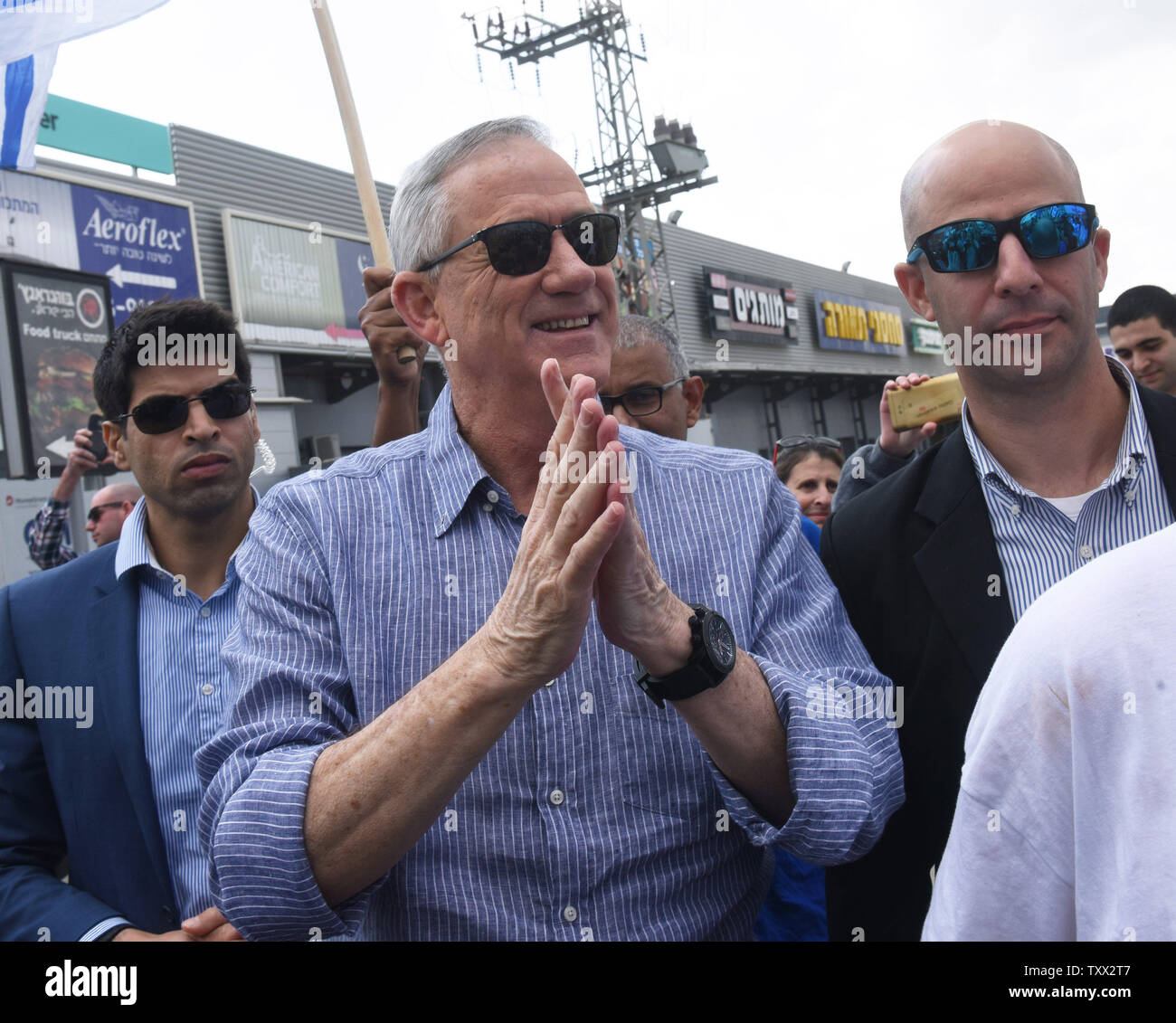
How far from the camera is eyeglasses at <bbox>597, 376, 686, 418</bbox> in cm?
374

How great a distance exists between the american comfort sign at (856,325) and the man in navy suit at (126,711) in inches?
1211

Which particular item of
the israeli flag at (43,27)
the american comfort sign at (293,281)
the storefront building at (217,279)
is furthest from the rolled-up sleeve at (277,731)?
the american comfort sign at (293,281)

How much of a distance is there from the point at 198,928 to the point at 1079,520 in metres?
1.91

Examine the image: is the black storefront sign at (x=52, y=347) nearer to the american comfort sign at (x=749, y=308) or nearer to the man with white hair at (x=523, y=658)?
the man with white hair at (x=523, y=658)

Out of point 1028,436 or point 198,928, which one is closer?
point 198,928

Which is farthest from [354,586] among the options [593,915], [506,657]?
[593,915]

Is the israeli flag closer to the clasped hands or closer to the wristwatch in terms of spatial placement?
the clasped hands

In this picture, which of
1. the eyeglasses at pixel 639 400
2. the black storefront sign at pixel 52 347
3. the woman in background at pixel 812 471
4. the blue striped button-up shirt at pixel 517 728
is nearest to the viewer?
the blue striped button-up shirt at pixel 517 728

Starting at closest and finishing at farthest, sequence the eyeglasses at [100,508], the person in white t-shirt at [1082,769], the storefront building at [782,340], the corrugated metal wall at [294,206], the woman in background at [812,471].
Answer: the person in white t-shirt at [1082,769] → the woman in background at [812,471] → the eyeglasses at [100,508] → the corrugated metal wall at [294,206] → the storefront building at [782,340]

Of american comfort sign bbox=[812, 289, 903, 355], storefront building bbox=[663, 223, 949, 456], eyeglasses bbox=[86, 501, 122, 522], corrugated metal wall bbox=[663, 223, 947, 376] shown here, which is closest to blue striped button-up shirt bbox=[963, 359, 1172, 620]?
eyeglasses bbox=[86, 501, 122, 522]

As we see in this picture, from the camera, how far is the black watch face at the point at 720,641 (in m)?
1.62
